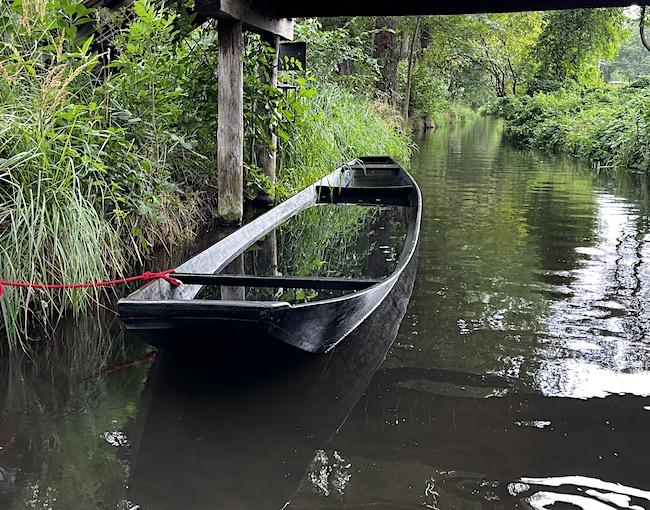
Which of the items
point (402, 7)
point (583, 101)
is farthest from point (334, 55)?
point (583, 101)

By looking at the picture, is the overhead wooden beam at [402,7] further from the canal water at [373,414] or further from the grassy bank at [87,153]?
the canal water at [373,414]

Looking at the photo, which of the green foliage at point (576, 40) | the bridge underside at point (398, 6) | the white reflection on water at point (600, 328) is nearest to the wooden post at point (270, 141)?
the bridge underside at point (398, 6)

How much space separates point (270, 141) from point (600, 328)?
4.57 metres

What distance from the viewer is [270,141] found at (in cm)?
774

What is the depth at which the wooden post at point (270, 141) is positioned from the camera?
7.66 m

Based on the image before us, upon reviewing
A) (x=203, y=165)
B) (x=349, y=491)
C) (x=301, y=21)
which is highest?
(x=301, y=21)

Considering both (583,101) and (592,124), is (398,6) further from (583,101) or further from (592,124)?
(583,101)

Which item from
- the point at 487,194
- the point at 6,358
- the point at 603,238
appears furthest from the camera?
the point at 487,194

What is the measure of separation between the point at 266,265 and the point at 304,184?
11.1 ft

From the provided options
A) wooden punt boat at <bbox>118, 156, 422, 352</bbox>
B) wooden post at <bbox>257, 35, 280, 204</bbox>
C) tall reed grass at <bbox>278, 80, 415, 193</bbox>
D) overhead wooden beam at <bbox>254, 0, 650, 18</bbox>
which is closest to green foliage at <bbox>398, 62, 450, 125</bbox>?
tall reed grass at <bbox>278, 80, 415, 193</bbox>

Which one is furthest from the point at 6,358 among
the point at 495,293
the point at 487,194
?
the point at 487,194

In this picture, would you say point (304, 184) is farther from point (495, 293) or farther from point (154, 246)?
point (495, 293)

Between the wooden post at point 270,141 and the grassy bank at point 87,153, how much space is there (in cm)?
21

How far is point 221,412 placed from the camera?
120 inches
